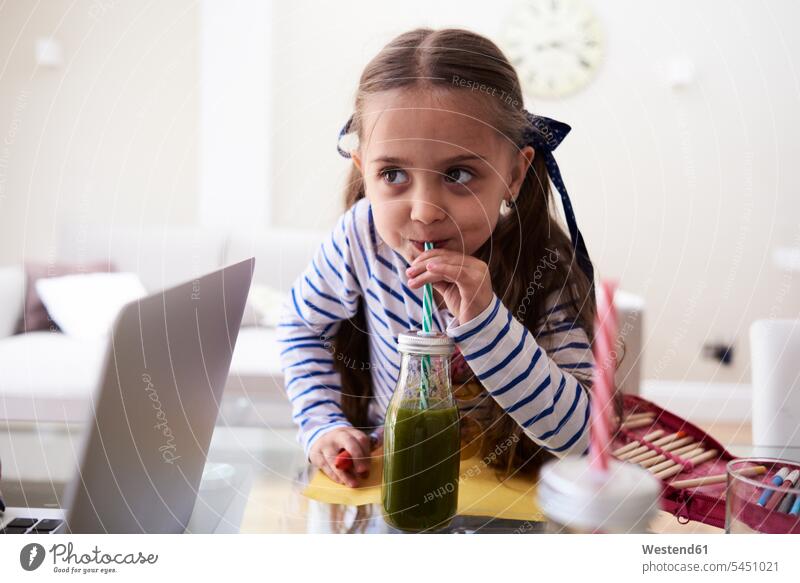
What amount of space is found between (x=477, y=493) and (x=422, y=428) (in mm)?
94

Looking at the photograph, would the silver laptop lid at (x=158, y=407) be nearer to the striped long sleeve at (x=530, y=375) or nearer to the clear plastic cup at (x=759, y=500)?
the striped long sleeve at (x=530, y=375)

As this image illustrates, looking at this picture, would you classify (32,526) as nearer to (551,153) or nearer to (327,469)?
(327,469)

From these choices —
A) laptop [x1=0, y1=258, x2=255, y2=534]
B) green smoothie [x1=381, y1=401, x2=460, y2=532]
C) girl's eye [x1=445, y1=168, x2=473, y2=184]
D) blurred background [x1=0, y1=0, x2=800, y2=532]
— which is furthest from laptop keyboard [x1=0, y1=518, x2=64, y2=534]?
girl's eye [x1=445, y1=168, x2=473, y2=184]

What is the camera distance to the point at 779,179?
52cm

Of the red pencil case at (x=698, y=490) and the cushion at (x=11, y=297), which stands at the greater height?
the cushion at (x=11, y=297)

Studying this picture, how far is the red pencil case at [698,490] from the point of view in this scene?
38 centimetres

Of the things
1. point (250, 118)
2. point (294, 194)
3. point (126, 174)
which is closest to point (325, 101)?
point (250, 118)

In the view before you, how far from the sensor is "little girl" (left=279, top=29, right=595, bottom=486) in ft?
1.48

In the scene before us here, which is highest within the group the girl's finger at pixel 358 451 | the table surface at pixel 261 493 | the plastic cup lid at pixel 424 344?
the plastic cup lid at pixel 424 344

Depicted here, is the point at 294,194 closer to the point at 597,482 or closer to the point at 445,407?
the point at 445,407

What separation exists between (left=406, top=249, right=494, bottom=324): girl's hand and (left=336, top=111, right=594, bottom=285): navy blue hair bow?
4.9 inches

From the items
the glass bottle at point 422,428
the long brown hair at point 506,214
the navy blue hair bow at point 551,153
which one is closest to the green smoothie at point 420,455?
the glass bottle at point 422,428

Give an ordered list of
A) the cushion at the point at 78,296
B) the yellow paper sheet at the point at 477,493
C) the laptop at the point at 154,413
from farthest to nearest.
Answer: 1. the cushion at the point at 78,296
2. the yellow paper sheet at the point at 477,493
3. the laptop at the point at 154,413

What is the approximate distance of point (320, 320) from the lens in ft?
2.07
